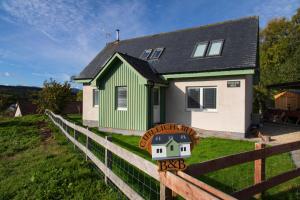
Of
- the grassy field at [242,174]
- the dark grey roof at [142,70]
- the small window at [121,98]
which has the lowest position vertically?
the grassy field at [242,174]

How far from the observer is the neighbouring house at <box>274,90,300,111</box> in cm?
2615

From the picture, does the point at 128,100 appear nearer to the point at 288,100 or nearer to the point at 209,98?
the point at 209,98

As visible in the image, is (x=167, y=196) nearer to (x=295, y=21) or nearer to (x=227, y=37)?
(x=227, y=37)

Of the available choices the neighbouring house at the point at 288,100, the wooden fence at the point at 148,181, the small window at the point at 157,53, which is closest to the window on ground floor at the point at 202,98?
the small window at the point at 157,53

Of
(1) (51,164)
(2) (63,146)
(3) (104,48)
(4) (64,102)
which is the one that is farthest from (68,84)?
(1) (51,164)

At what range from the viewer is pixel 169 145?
2738 millimetres

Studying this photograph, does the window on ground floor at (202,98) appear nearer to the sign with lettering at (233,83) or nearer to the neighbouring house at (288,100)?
the sign with lettering at (233,83)

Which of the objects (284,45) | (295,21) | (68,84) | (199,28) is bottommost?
(68,84)

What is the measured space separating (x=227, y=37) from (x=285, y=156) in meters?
8.24

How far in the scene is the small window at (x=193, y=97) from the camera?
43.2 ft

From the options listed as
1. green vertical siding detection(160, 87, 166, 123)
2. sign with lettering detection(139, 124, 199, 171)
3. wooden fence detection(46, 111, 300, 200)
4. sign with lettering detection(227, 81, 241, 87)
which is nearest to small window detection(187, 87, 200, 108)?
green vertical siding detection(160, 87, 166, 123)

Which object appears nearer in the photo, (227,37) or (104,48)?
(227,37)

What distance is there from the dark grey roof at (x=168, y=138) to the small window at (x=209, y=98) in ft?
33.6

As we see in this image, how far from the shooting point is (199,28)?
16.8m
